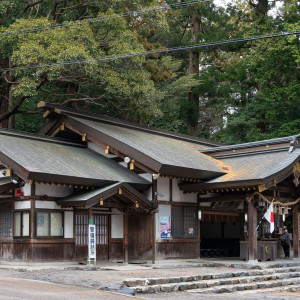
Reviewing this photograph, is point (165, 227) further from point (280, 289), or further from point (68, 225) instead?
point (280, 289)

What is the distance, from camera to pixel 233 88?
43969mm

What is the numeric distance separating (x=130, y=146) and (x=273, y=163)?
6.28 metres

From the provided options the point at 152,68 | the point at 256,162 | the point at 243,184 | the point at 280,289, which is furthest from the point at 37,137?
the point at 152,68

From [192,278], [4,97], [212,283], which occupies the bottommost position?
[212,283]

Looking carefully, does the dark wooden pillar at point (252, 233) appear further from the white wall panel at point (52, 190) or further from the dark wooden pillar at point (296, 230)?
the white wall panel at point (52, 190)

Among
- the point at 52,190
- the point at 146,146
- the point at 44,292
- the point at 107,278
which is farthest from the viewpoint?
the point at 146,146

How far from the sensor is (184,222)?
24266 millimetres

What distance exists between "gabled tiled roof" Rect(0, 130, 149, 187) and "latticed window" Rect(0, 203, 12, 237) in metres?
2.39

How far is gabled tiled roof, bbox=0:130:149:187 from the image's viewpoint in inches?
759

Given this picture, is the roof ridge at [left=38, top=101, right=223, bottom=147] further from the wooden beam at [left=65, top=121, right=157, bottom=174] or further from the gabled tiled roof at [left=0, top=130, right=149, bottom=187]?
the gabled tiled roof at [left=0, top=130, right=149, bottom=187]

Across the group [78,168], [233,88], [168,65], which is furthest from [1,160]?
[233,88]

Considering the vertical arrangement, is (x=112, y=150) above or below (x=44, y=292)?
above

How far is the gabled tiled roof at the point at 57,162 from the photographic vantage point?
1927 cm

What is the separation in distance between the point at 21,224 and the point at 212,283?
7925 millimetres
